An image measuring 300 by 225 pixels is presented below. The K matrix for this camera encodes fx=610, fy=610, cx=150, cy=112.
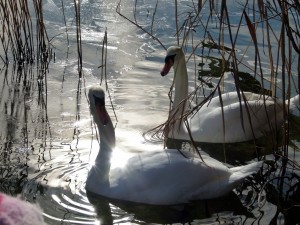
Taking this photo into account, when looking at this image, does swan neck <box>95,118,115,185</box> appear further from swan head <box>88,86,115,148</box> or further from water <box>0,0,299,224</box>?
water <box>0,0,299,224</box>

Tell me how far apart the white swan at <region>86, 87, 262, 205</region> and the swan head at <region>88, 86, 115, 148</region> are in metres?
0.31

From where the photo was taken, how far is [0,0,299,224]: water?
4.57 m

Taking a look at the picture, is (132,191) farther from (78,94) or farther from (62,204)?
(78,94)

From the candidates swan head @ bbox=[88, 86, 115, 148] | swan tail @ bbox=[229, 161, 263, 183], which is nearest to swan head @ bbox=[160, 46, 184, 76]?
swan head @ bbox=[88, 86, 115, 148]

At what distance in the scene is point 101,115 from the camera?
A: 505 cm

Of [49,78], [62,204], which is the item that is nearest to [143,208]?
[62,204]

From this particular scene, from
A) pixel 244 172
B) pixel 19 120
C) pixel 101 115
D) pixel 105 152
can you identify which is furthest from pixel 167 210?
pixel 19 120

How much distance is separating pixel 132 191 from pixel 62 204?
1.77ft

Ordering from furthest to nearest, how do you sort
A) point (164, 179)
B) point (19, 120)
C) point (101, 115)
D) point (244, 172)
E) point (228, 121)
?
point (19, 120)
point (228, 121)
point (101, 115)
point (244, 172)
point (164, 179)

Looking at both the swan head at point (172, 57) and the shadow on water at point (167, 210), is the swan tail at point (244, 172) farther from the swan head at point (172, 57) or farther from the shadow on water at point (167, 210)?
the swan head at point (172, 57)

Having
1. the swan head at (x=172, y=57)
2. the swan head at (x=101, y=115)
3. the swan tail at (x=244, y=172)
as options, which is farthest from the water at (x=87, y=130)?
the swan head at (x=172, y=57)

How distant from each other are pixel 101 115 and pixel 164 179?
2.76 ft

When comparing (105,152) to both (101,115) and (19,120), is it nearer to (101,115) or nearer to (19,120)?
(101,115)

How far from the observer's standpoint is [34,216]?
1144 mm
